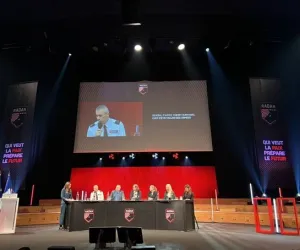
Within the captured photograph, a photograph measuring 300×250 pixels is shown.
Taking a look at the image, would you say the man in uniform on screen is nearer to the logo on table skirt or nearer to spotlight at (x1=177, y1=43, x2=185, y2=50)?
the logo on table skirt

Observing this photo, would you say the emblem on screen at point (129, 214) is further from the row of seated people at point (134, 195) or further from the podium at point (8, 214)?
the podium at point (8, 214)

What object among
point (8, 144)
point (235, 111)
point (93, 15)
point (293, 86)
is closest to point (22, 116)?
point (8, 144)

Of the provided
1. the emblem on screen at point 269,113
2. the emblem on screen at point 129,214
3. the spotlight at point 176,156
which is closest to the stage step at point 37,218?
the emblem on screen at point 129,214

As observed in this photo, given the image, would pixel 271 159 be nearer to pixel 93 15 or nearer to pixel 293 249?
pixel 293 249

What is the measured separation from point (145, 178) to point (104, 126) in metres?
3.16

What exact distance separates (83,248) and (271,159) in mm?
7399

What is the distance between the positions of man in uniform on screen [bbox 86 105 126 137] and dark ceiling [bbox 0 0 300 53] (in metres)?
2.65

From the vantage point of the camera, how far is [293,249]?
415 cm

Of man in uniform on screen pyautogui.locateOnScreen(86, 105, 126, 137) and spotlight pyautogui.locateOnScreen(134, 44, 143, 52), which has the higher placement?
spotlight pyautogui.locateOnScreen(134, 44, 143, 52)

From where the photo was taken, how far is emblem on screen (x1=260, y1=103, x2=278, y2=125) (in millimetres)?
9656
